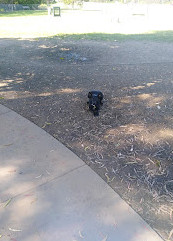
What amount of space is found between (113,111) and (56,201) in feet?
7.90

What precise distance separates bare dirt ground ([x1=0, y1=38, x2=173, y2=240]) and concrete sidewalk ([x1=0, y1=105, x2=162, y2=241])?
0.55 ft

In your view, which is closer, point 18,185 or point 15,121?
point 18,185

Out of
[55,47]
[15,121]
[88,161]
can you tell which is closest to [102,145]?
[88,161]

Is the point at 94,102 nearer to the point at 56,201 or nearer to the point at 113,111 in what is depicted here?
the point at 113,111

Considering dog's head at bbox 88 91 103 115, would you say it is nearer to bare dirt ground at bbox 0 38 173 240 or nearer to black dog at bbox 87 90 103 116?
black dog at bbox 87 90 103 116

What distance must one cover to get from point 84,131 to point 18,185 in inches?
57.5

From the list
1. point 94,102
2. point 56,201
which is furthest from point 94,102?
point 56,201

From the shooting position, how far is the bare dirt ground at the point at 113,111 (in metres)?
2.95

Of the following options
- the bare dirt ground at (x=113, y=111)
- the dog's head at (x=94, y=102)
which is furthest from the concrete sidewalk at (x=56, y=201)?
the dog's head at (x=94, y=102)

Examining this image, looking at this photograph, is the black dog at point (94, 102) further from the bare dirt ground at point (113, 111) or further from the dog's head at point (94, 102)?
the bare dirt ground at point (113, 111)

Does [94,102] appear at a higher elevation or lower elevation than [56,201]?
higher

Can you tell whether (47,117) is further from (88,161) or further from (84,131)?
(88,161)

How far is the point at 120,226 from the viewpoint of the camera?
2398 millimetres

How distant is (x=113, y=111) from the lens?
4738 millimetres
